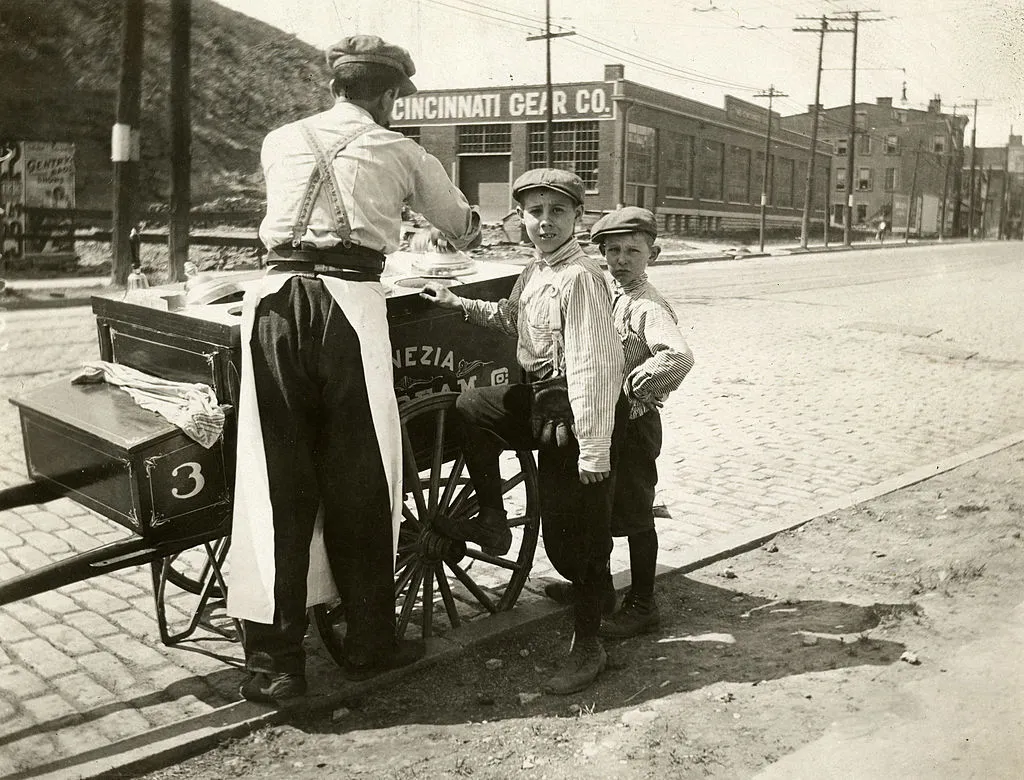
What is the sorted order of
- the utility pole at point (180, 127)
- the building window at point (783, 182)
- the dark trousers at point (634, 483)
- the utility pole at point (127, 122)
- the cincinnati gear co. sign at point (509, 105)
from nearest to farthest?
the dark trousers at point (634, 483) → the utility pole at point (180, 127) → the utility pole at point (127, 122) → the cincinnati gear co. sign at point (509, 105) → the building window at point (783, 182)

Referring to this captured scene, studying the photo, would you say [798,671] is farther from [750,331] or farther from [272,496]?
[750,331]

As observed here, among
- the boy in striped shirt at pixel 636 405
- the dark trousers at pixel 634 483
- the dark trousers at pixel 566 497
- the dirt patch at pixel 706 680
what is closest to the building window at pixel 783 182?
the dirt patch at pixel 706 680

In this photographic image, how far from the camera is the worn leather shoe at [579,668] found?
10.7 ft

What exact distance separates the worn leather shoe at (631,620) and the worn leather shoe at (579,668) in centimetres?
24

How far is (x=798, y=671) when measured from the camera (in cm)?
343

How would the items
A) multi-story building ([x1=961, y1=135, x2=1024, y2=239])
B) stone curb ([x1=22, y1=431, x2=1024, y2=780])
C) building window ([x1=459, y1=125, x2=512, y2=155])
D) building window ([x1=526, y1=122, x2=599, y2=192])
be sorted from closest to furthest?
stone curb ([x1=22, y1=431, x2=1024, y2=780]), building window ([x1=526, y1=122, x2=599, y2=192]), building window ([x1=459, y1=125, x2=512, y2=155]), multi-story building ([x1=961, y1=135, x2=1024, y2=239])

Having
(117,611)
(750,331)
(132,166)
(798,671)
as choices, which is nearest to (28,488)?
(117,611)

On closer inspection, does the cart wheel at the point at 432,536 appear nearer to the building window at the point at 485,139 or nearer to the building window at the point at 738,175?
the building window at the point at 485,139

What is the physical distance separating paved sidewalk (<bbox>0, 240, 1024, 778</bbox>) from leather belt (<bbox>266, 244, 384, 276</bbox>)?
1.40 m

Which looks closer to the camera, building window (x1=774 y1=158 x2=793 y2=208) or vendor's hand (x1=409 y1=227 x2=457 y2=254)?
vendor's hand (x1=409 y1=227 x2=457 y2=254)

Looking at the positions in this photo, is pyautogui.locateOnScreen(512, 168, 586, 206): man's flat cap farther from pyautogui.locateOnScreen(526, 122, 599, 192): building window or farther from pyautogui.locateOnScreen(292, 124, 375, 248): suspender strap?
pyautogui.locateOnScreen(526, 122, 599, 192): building window

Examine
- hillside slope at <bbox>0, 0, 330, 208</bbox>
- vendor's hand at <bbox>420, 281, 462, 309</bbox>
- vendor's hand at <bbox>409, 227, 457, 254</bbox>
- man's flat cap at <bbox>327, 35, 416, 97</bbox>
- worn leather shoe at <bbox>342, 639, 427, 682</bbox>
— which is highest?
hillside slope at <bbox>0, 0, 330, 208</bbox>

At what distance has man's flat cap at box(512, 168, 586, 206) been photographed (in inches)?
131

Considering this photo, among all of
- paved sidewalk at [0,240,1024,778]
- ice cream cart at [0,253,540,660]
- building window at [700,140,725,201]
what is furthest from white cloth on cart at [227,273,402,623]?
building window at [700,140,725,201]
